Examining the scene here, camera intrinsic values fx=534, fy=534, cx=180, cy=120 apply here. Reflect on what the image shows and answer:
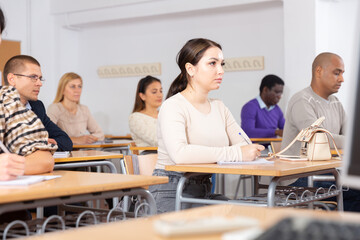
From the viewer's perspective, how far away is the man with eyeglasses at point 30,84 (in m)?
3.94

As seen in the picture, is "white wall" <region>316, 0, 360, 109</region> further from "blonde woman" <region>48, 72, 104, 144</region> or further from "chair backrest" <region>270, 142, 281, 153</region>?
"blonde woman" <region>48, 72, 104, 144</region>

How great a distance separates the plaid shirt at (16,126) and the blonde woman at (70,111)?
3.75 m

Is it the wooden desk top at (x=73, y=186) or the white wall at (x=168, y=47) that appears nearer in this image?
the wooden desk top at (x=73, y=186)

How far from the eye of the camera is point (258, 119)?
6547 mm

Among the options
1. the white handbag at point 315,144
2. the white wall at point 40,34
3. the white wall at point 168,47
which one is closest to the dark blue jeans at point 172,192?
the white handbag at point 315,144

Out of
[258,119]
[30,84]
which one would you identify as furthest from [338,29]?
[30,84]

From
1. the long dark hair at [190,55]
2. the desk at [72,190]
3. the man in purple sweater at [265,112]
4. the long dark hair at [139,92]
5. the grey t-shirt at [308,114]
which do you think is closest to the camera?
the desk at [72,190]

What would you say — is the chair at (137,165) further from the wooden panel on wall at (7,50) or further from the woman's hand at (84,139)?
the wooden panel on wall at (7,50)

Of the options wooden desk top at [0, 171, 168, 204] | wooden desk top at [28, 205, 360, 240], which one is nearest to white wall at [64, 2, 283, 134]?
wooden desk top at [0, 171, 168, 204]

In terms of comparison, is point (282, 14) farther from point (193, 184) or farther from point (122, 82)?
point (193, 184)

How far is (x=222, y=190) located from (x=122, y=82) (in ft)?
8.47

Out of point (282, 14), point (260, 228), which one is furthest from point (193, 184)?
point (282, 14)

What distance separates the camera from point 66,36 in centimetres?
839

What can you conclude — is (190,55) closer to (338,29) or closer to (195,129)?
(195,129)
